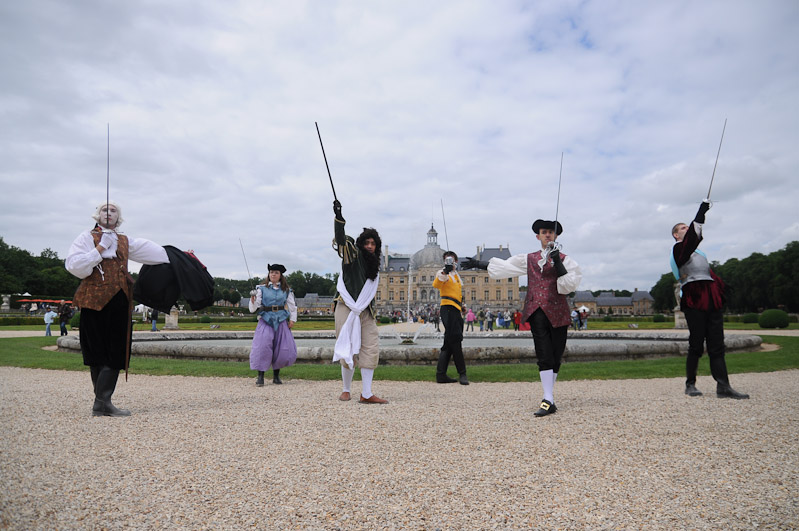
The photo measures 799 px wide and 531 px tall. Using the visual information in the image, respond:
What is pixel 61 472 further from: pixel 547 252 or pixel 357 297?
pixel 547 252

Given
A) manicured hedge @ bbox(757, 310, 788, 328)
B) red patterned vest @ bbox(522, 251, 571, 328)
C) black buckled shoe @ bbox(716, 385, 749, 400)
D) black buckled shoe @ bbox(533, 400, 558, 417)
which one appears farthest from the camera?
manicured hedge @ bbox(757, 310, 788, 328)

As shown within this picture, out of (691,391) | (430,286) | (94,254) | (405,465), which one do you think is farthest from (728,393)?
(430,286)

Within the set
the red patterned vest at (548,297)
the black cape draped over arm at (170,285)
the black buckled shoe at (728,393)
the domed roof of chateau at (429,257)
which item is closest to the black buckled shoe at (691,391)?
the black buckled shoe at (728,393)

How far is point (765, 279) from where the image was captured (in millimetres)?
53125

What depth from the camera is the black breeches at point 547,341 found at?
5.16 m

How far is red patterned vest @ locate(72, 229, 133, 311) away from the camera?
4875 millimetres

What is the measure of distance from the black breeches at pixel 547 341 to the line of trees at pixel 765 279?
146 feet

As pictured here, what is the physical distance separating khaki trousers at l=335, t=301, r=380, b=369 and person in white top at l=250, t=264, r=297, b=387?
181cm

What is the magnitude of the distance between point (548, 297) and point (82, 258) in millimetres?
4285

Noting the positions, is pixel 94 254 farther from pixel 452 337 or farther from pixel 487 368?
pixel 487 368

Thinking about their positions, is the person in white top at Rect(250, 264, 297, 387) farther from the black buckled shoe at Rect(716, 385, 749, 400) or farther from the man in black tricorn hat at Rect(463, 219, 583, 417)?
the black buckled shoe at Rect(716, 385, 749, 400)

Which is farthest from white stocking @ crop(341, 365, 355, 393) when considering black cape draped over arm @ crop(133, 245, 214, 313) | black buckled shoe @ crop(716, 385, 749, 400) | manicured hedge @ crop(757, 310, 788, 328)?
manicured hedge @ crop(757, 310, 788, 328)

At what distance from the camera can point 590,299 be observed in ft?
339

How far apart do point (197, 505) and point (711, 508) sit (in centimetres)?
257
